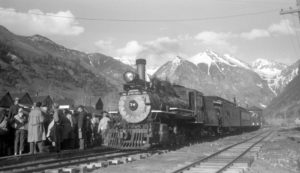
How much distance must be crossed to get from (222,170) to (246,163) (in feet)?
6.75

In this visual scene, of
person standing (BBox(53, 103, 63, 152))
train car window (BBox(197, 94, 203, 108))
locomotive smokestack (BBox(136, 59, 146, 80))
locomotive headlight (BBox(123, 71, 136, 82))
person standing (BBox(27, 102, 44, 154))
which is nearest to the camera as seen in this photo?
person standing (BBox(27, 102, 44, 154))

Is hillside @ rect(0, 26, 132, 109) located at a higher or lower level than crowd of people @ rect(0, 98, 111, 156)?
higher

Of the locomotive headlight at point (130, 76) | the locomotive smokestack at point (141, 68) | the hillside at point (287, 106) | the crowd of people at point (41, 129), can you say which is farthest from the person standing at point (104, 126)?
the hillside at point (287, 106)

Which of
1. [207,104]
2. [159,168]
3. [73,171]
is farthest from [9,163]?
[207,104]

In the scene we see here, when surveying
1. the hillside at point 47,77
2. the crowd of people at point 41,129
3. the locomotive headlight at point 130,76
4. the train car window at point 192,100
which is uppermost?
the hillside at point 47,77

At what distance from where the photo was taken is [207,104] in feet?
78.6

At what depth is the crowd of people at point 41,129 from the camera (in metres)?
12.2

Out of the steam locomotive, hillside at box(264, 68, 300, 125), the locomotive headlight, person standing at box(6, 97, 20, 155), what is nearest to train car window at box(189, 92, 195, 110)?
the steam locomotive

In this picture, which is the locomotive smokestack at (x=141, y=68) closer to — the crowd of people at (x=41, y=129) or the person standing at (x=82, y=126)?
the crowd of people at (x=41, y=129)

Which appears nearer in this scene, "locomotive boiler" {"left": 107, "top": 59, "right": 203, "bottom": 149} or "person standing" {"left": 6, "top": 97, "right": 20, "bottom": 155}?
"person standing" {"left": 6, "top": 97, "right": 20, "bottom": 155}

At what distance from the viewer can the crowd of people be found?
12.2 metres

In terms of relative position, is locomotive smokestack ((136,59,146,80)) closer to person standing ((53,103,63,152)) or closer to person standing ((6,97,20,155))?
person standing ((53,103,63,152))

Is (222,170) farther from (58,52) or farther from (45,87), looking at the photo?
(58,52)

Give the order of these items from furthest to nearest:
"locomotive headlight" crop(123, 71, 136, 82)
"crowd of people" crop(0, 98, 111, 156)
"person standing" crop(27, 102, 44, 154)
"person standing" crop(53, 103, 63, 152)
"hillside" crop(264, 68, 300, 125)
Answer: "hillside" crop(264, 68, 300, 125) < "locomotive headlight" crop(123, 71, 136, 82) < "person standing" crop(53, 103, 63, 152) < "crowd of people" crop(0, 98, 111, 156) < "person standing" crop(27, 102, 44, 154)
